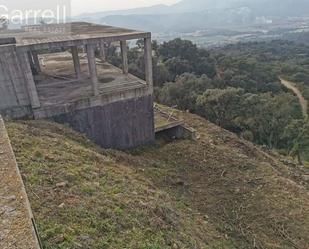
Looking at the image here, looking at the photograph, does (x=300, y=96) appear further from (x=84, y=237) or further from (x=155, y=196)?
(x=84, y=237)

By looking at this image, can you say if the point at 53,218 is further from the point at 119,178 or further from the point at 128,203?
the point at 119,178

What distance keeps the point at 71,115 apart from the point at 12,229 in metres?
6.94

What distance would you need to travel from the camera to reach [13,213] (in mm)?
3582

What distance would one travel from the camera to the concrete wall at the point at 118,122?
33.5 feet

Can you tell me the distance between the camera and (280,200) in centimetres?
847

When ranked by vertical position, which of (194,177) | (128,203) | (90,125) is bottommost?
(194,177)

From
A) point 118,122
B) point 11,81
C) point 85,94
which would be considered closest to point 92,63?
point 85,94

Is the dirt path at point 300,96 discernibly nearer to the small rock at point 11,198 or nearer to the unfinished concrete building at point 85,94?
the unfinished concrete building at point 85,94

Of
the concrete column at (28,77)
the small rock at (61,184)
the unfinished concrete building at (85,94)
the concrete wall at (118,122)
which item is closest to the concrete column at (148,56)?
the unfinished concrete building at (85,94)

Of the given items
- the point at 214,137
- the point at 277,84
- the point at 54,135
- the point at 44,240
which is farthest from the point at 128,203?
the point at 277,84

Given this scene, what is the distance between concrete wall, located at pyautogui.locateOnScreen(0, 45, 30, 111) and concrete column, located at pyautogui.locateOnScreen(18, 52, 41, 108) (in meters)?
0.11

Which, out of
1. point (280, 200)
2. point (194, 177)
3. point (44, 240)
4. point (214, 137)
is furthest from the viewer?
point (214, 137)

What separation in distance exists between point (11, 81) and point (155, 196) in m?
5.41

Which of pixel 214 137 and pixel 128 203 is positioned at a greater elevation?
pixel 128 203
